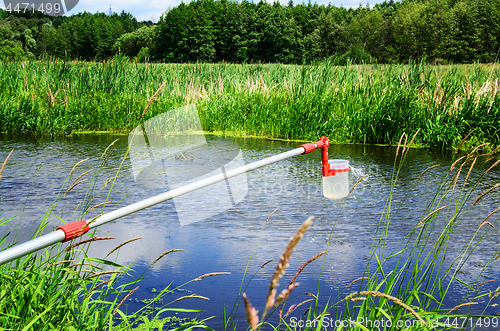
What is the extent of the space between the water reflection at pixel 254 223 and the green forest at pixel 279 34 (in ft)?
159

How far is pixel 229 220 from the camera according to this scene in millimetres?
3719

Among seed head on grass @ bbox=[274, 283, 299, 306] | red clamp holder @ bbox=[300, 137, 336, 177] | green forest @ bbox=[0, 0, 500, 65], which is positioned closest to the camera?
seed head on grass @ bbox=[274, 283, 299, 306]

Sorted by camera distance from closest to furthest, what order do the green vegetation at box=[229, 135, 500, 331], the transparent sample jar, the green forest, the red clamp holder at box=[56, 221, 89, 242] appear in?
the red clamp holder at box=[56, 221, 89, 242] → the green vegetation at box=[229, 135, 500, 331] → the transparent sample jar → the green forest

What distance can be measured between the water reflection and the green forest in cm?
4857

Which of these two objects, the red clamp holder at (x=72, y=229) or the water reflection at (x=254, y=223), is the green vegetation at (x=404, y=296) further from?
the red clamp holder at (x=72, y=229)

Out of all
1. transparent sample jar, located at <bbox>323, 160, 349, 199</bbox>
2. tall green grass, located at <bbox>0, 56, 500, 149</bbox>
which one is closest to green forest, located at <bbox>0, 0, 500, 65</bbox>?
tall green grass, located at <bbox>0, 56, 500, 149</bbox>

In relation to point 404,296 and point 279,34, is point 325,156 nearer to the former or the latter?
point 404,296

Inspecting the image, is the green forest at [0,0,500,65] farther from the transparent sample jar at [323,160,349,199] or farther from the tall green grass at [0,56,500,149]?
the transparent sample jar at [323,160,349,199]

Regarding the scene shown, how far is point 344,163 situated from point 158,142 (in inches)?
181

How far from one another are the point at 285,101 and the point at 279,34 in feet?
207

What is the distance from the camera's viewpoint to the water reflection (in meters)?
2.66

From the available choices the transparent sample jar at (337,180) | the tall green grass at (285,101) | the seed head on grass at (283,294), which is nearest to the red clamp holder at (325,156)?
the transparent sample jar at (337,180)

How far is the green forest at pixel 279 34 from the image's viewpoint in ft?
176

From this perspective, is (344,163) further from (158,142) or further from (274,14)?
(274,14)
